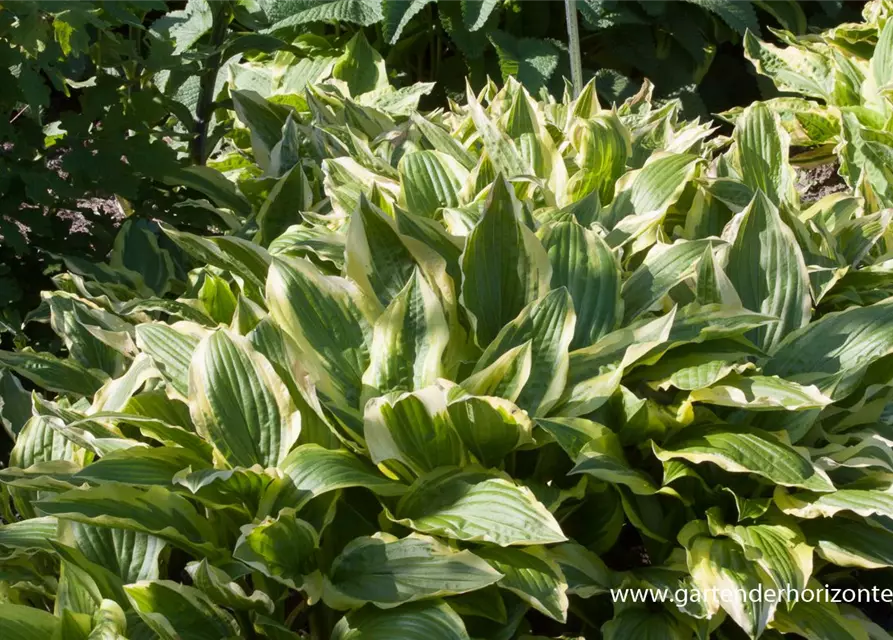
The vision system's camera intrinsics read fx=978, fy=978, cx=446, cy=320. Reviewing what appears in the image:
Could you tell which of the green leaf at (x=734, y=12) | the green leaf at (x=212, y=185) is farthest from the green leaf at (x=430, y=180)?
the green leaf at (x=734, y=12)

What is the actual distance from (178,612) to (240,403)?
341 mm

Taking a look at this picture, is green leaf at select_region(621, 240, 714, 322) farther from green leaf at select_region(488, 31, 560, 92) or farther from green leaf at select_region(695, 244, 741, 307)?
green leaf at select_region(488, 31, 560, 92)

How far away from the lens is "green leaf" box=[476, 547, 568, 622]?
4.63ft

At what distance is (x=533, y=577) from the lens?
1448mm

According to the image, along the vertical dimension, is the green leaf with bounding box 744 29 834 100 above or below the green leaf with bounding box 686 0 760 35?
below

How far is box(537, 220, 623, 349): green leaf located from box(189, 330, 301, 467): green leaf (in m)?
0.54

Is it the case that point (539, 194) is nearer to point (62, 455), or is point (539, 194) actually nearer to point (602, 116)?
point (602, 116)

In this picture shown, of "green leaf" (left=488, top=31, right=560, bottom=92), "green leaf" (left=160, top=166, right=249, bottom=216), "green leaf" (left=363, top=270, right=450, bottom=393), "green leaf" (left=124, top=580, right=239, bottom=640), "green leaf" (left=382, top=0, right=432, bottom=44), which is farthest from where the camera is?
"green leaf" (left=488, top=31, right=560, bottom=92)

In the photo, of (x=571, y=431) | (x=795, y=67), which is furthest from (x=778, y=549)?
(x=795, y=67)

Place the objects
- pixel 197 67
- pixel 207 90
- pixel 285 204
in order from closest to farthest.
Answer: pixel 285 204, pixel 197 67, pixel 207 90

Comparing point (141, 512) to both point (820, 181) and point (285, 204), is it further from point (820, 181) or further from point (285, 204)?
point (820, 181)

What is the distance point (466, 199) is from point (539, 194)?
168 millimetres

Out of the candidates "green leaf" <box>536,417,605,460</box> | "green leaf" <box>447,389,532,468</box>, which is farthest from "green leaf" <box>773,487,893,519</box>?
"green leaf" <box>447,389,532,468</box>

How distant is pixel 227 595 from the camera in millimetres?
1431
